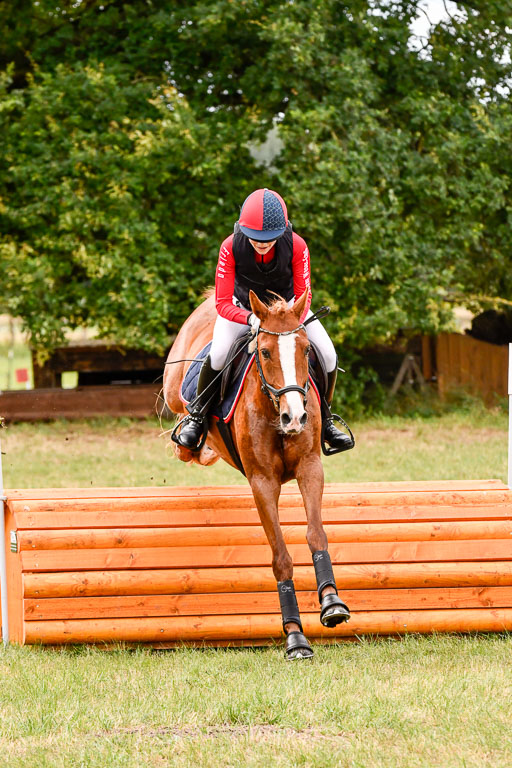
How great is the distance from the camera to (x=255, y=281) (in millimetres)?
5262

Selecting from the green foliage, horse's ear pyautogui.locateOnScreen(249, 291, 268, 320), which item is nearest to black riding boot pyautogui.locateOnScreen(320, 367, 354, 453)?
horse's ear pyautogui.locateOnScreen(249, 291, 268, 320)

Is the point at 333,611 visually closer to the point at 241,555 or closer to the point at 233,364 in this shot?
the point at 241,555

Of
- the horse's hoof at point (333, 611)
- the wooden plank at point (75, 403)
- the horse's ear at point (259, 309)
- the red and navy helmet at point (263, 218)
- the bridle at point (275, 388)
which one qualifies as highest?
the red and navy helmet at point (263, 218)

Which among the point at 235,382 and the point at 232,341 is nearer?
the point at 235,382

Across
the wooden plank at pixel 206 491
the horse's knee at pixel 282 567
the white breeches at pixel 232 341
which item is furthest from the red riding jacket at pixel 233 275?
the horse's knee at pixel 282 567

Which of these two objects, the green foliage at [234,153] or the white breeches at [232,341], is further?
the green foliage at [234,153]

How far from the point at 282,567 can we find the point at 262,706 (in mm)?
863

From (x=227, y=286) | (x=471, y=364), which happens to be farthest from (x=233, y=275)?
(x=471, y=364)

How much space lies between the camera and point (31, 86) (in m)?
15.4

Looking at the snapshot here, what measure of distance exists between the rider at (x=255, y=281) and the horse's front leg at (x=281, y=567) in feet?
2.63

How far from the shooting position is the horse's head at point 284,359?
4.42 meters

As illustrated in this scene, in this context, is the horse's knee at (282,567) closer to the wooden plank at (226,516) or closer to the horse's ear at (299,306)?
the wooden plank at (226,516)

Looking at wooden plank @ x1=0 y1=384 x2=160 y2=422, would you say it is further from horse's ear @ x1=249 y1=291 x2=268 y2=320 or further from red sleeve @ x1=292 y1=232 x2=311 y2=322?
horse's ear @ x1=249 y1=291 x2=268 y2=320

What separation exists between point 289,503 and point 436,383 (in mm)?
13272
